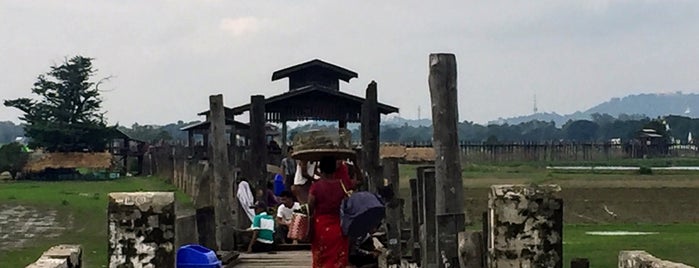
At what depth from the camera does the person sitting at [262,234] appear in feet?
54.7

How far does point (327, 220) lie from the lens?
10266 mm

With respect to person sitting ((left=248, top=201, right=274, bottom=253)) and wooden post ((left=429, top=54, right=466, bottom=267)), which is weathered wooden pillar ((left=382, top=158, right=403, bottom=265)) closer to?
wooden post ((left=429, top=54, right=466, bottom=267))

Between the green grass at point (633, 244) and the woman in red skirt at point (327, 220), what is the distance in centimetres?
1022

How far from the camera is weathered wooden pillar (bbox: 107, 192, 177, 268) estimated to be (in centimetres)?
629

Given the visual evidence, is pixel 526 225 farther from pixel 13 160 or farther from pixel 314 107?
pixel 13 160

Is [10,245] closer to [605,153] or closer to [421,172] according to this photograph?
[421,172]

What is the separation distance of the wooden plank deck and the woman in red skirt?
444cm

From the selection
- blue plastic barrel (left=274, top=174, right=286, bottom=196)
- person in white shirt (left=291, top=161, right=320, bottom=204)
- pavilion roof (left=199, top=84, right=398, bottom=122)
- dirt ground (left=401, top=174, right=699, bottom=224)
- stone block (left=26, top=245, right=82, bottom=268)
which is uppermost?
pavilion roof (left=199, top=84, right=398, bottom=122)

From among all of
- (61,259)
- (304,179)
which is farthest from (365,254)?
(61,259)

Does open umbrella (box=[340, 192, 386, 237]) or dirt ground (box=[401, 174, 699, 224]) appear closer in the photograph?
open umbrella (box=[340, 192, 386, 237])

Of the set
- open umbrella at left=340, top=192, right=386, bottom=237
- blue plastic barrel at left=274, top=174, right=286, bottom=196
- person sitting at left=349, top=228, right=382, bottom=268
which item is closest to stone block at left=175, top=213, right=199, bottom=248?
person sitting at left=349, top=228, right=382, bottom=268

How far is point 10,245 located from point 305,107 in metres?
7.01

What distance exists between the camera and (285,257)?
52.8 ft

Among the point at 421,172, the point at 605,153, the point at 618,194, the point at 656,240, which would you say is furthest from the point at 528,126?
the point at 421,172
